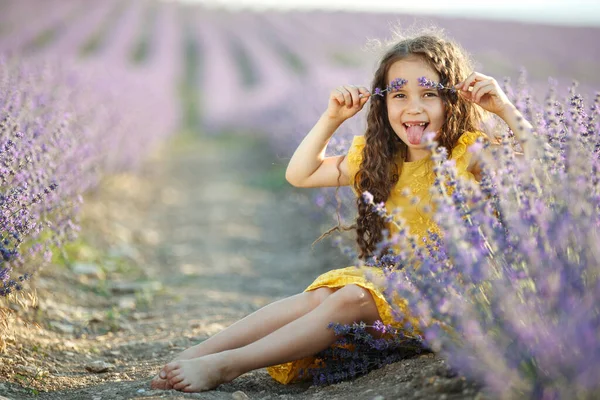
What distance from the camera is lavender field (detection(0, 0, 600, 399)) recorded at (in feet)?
4.90

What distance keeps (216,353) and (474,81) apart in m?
1.26

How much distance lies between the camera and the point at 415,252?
180 cm

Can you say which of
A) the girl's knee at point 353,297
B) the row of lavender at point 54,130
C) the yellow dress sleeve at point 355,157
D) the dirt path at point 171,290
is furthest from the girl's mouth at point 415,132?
the row of lavender at point 54,130

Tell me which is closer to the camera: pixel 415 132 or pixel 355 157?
pixel 415 132

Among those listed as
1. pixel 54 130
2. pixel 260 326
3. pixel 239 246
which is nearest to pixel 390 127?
pixel 260 326

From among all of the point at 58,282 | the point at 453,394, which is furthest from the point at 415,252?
the point at 58,282

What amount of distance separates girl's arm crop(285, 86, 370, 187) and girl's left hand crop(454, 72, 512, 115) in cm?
36

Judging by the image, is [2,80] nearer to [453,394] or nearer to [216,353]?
[216,353]

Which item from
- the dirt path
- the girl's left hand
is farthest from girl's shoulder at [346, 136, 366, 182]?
the dirt path

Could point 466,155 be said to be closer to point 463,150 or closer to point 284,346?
point 463,150

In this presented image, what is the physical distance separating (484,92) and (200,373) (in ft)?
4.31

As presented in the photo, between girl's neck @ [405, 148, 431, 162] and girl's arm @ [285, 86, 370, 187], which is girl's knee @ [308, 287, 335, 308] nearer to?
girl's arm @ [285, 86, 370, 187]

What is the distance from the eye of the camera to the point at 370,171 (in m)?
2.42

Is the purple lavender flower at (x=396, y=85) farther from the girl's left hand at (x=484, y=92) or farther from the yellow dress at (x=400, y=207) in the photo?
the yellow dress at (x=400, y=207)
